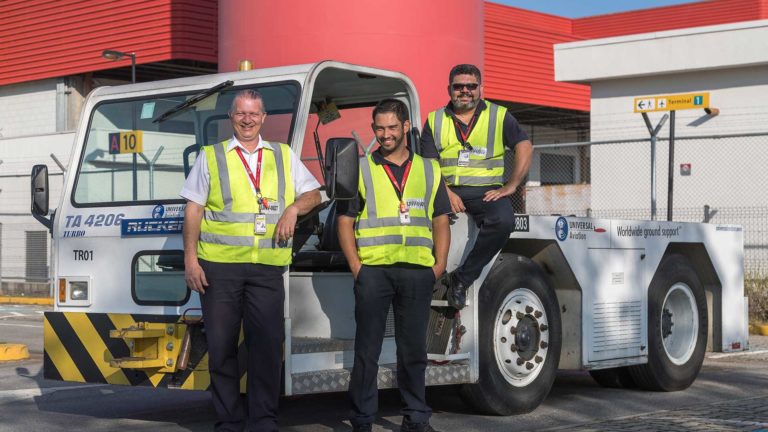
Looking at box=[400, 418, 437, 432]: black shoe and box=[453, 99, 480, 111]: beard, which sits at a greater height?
box=[453, 99, 480, 111]: beard

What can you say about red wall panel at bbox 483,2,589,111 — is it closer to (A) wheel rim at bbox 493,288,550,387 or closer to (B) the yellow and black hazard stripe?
(A) wheel rim at bbox 493,288,550,387

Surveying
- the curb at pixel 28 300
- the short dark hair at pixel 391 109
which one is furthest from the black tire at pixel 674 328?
the curb at pixel 28 300

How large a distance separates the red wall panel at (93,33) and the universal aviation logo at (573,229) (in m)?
24.7

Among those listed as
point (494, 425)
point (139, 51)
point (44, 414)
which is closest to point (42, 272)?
point (139, 51)

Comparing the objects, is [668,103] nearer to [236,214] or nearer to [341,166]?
[341,166]

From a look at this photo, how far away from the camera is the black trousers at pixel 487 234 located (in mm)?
7895

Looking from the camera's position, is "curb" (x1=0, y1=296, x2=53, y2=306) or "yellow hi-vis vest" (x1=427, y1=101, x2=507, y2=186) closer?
"yellow hi-vis vest" (x1=427, y1=101, x2=507, y2=186)

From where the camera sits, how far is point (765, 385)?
33.6ft

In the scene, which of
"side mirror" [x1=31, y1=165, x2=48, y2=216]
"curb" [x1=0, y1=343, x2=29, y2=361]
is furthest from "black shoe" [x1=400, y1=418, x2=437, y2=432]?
"curb" [x1=0, y1=343, x2=29, y2=361]

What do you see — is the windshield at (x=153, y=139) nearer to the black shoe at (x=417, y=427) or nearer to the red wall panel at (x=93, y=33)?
the black shoe at (x=417, y=427)

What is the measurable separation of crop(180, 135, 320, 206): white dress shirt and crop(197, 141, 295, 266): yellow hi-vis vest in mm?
31

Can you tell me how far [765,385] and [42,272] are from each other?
19.8 m

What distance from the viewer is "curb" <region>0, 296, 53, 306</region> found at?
25.4 meters

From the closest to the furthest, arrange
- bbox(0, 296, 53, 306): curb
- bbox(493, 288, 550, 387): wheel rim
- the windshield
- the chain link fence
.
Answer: the windshield, bbox(493, 288, 550, 387): wheel rim, the chain link fence, bbox(0, 296, 53, 306): curb
